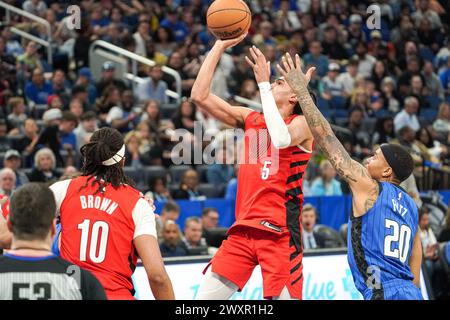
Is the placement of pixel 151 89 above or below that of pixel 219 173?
above

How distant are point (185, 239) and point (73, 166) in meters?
2.47

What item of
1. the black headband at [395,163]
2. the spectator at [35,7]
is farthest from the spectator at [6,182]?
the spectator at [35,7]

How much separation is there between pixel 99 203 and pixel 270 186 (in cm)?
152

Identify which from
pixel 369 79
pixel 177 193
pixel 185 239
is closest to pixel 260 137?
pixel 185 239

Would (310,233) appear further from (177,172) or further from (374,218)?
(374,218)

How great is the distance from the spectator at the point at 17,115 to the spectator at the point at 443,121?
7.59 meters

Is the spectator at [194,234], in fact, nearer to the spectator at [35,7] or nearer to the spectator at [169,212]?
the spectator at [169,212]

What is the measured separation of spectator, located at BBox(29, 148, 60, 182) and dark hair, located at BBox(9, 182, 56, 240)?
7721 mm

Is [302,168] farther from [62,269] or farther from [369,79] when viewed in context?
[369,79]

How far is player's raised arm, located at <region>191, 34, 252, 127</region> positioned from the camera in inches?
277

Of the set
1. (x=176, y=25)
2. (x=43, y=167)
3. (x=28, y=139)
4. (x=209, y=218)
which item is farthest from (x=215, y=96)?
(x=176, y=25)

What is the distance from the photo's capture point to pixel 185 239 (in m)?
11.1

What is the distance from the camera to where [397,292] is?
6094mm

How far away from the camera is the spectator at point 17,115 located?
1423cm
